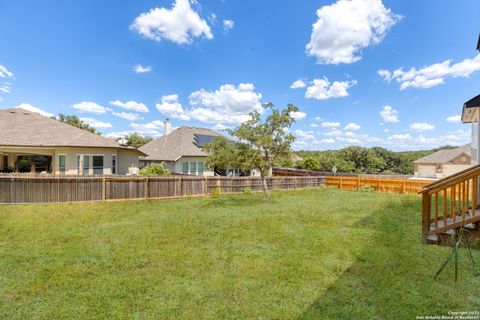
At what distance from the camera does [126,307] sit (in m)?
3.37

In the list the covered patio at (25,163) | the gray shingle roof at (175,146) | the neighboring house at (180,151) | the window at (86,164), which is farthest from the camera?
the gray shingle roof at (175,146)

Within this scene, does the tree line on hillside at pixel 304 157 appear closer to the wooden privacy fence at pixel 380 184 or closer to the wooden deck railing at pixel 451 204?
the wooden privacy fence at pixel 380 184

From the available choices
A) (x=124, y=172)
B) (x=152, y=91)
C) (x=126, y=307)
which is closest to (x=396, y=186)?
(x=126, y=307)

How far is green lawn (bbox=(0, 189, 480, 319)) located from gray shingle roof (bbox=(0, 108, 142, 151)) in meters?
8.48

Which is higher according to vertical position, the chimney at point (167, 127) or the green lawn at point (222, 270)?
the chimney at point (167, 127)

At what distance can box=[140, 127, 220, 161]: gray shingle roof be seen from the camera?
21597 millimetres

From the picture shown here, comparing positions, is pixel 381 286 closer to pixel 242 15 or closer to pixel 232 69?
pixel 242 15

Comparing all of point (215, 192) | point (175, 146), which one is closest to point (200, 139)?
point (175, 146)

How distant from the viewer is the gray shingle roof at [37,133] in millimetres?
14837

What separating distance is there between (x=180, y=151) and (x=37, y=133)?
10.00 meters

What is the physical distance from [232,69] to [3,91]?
2076 centimetres

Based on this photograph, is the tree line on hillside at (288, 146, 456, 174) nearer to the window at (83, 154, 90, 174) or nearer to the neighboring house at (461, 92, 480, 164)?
the neighboring house at (461, 92, 480, 164)

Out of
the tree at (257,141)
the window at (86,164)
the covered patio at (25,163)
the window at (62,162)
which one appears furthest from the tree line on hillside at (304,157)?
the covered patio at (25,163)

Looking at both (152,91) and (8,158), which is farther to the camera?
(152,91)
